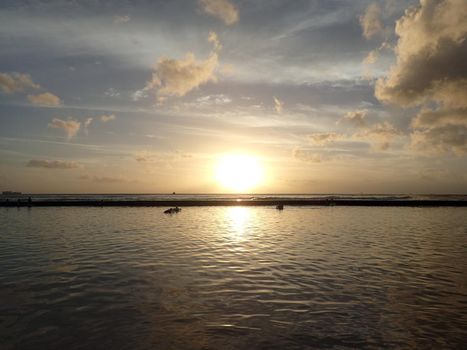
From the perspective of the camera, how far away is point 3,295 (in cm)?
1168

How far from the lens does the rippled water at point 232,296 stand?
330 inches

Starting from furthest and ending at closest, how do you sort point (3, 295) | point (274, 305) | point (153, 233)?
point (153, 233) → point (3, 295) → point (274, 305)

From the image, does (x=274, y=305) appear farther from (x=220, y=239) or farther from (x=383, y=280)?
(x=220, y=239)

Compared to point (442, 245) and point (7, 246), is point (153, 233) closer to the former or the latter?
point (7, 246)

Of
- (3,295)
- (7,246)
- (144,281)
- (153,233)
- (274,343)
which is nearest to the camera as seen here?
(274,343)

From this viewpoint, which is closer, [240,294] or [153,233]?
[240,294]

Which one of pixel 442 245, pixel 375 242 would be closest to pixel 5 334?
pixel 375 242

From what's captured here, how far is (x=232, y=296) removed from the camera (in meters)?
11.7

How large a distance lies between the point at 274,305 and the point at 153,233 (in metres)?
20.4

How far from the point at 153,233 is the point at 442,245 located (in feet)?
75.9

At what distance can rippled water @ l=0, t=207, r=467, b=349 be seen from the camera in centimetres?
838

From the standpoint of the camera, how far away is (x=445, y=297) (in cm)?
1180

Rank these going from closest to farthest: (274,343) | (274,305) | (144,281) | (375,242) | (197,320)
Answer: (274,343)
(197,320)
(274,305)
(144,281)
(375,242)

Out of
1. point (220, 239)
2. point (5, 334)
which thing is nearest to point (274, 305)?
point (5, 334)
